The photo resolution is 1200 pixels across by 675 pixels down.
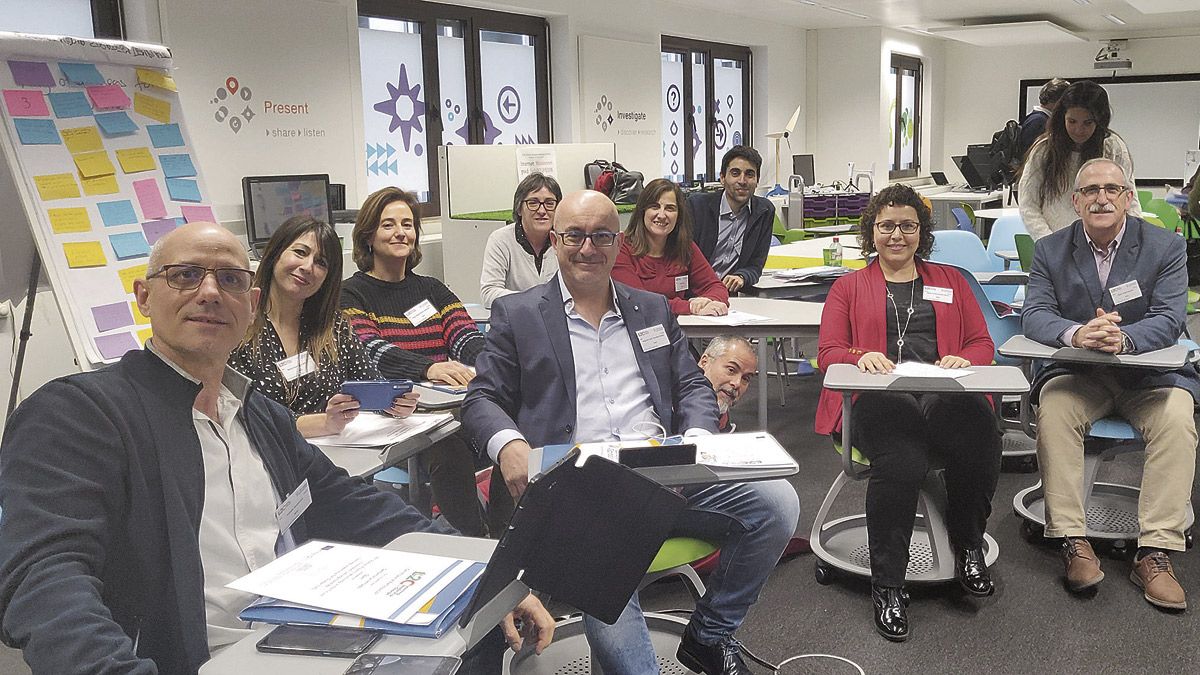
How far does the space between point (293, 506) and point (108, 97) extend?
1.83m

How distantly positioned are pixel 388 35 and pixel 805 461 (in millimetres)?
4320

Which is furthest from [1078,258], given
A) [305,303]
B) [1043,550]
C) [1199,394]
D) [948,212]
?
[948,212]

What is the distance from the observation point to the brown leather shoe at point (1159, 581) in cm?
290

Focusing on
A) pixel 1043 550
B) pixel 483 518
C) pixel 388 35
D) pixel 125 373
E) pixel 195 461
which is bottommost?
pixel 1043 550

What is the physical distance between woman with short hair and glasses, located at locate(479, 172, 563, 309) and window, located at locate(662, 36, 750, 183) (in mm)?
5867

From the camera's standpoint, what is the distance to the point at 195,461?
1.45 meters

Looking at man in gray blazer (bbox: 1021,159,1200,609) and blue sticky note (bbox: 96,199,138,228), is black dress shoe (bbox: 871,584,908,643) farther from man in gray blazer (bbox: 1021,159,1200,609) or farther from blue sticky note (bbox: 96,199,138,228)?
blue sticky note (bbox: 96,199,138,228)

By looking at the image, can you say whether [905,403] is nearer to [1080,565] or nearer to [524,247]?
[1080,565]

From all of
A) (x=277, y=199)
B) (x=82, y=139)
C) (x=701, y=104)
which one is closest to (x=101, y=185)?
(x=82, y=139)

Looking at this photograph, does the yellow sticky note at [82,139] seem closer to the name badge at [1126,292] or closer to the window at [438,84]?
the name badge at [1126,292]

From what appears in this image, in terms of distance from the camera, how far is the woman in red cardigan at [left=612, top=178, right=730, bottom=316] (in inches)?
158

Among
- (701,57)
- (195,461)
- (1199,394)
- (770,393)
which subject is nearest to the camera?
(195,461)

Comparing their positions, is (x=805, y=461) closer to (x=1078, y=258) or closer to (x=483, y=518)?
(x=1078, y=258)

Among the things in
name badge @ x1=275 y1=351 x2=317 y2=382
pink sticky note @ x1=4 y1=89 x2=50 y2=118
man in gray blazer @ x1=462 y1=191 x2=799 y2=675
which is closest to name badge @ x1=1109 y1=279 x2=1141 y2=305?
man in gray blazer @ x1=462 y1=191 x2=799 y2=675
